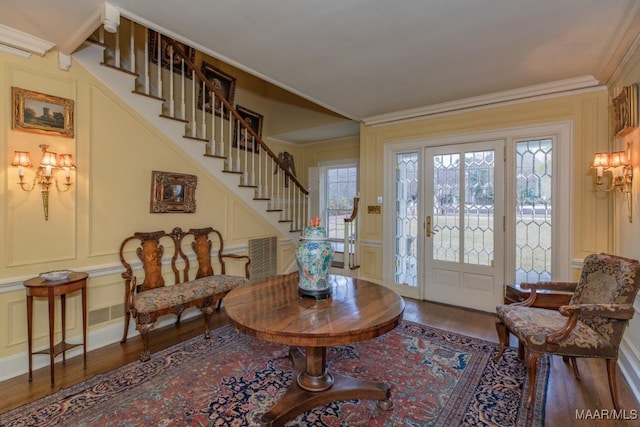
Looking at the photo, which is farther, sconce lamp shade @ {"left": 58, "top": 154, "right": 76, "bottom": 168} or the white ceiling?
sconce lamp shade @ {"left": 58, "top": 154, "right": 76, "bottom": 168}

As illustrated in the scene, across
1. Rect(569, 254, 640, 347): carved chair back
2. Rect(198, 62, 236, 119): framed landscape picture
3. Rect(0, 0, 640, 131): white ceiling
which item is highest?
Rect(198, 62, 236, 119): framed landscape picture

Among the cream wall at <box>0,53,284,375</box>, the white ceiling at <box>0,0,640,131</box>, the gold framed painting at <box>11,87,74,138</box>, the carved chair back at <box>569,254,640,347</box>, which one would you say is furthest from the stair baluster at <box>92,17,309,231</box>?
the carved chair back at <box>569,254,640,347</box>

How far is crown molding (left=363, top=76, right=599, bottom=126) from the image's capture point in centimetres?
319

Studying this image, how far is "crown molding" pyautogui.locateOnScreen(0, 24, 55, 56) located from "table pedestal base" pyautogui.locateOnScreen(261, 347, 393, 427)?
121 inches

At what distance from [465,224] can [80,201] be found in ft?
13.7

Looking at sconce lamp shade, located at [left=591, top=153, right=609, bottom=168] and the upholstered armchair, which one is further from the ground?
sconce lamp shade, located at [left=591, top=153, right=609, bottom=168]

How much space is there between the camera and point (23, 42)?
2.33m

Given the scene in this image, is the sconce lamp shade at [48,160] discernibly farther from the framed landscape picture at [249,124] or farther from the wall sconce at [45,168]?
the framed landscape picture at [249,124]

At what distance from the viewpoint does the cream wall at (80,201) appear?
2354 millimetres

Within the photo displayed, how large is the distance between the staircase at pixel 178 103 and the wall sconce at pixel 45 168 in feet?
2.75

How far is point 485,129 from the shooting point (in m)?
3.79

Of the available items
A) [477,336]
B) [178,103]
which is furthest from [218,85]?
[477,336]

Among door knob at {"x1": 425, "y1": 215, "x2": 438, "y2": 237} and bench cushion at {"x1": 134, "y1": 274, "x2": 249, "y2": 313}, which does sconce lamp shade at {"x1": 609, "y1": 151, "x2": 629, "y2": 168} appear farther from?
bench cushion at {"x1": 134, "y1": 274, "x2": 249, "y2": 313}

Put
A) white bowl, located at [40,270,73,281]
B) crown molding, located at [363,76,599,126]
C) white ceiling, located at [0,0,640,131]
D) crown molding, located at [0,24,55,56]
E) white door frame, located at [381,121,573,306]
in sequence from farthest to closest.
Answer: white door frame, located at [381,121,573,306], crown molding, located at [363,76,599,126], white bowl, located at [40,270,73,281], crown molding, located at [0,24,55,56], white ceiling, located at [0,0,640,131]
